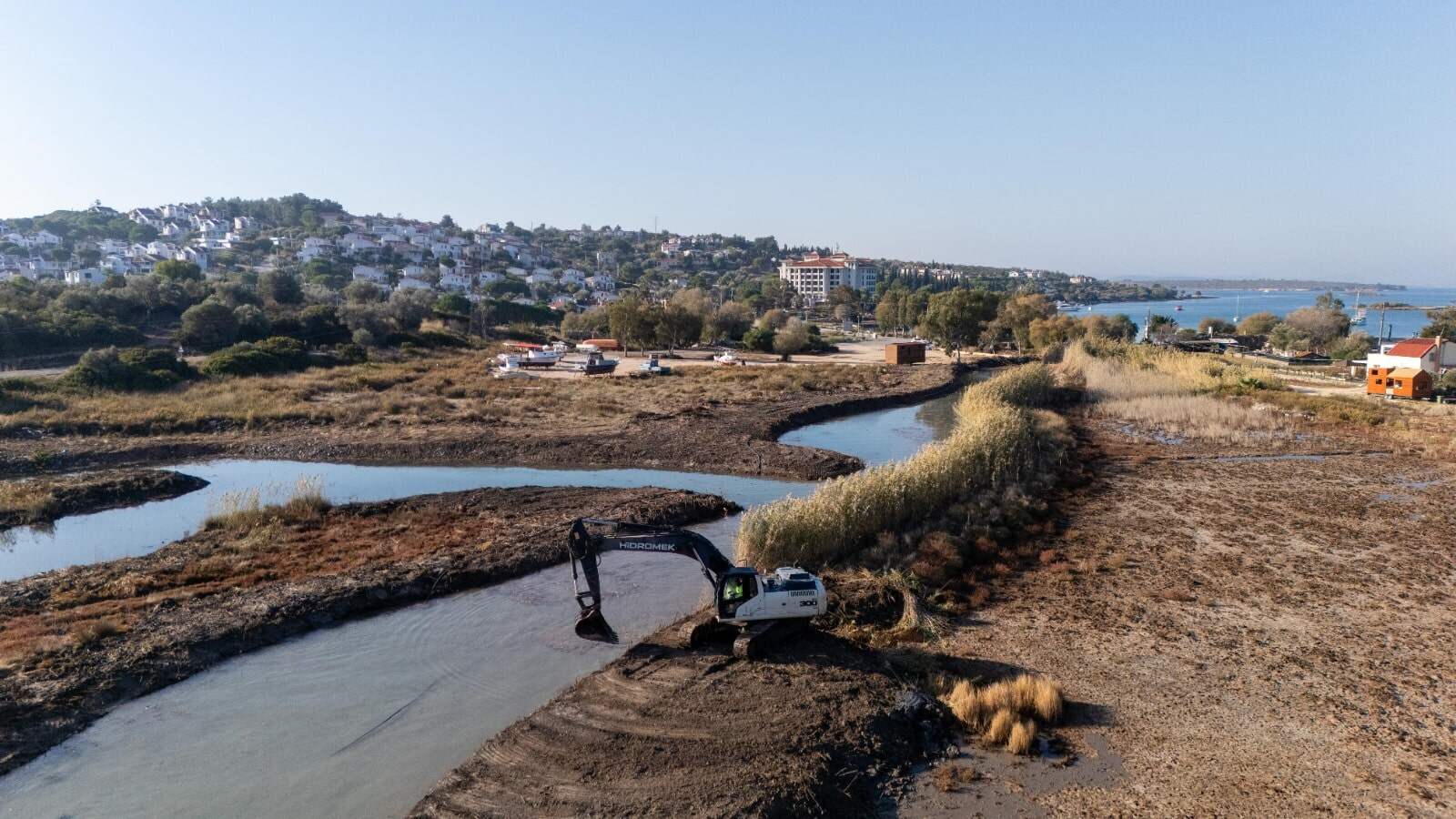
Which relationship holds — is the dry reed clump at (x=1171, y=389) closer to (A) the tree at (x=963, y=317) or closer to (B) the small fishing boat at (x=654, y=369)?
(A) the tree at (x=963, y=317)

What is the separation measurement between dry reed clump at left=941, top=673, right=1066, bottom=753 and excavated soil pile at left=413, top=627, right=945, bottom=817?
397mm

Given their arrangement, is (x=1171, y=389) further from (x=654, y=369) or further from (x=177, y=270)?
(x=177, y=270)

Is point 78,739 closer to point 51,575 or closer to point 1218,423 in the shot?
point 51,575

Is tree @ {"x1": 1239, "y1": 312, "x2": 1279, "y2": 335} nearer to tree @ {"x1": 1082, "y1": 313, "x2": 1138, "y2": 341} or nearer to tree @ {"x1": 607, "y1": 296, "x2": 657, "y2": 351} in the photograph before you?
tree @ {"x1": 1082, "y1": 313, "x2": 1138, "y2": 341}

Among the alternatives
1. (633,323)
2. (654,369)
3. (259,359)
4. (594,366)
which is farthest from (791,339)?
(259,359)

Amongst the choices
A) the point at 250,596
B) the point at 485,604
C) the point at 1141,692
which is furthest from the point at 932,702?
the point at 250,596

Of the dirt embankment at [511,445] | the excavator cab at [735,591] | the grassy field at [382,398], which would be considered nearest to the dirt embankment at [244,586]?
the dirt embankment at [511,445]

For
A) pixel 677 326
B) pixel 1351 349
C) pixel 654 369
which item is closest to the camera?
pixel 654 369

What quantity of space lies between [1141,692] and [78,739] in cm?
1368

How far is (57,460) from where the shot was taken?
2645cm

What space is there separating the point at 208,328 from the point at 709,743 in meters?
58.5

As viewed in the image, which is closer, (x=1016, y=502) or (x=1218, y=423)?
(x=1016, y=502)

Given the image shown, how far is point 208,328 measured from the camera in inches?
2197

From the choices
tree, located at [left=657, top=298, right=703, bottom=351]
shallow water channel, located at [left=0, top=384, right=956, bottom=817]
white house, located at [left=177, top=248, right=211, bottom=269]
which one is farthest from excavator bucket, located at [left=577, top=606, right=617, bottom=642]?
white house, located at [left=177, top=248, right=211, bottom=269]
